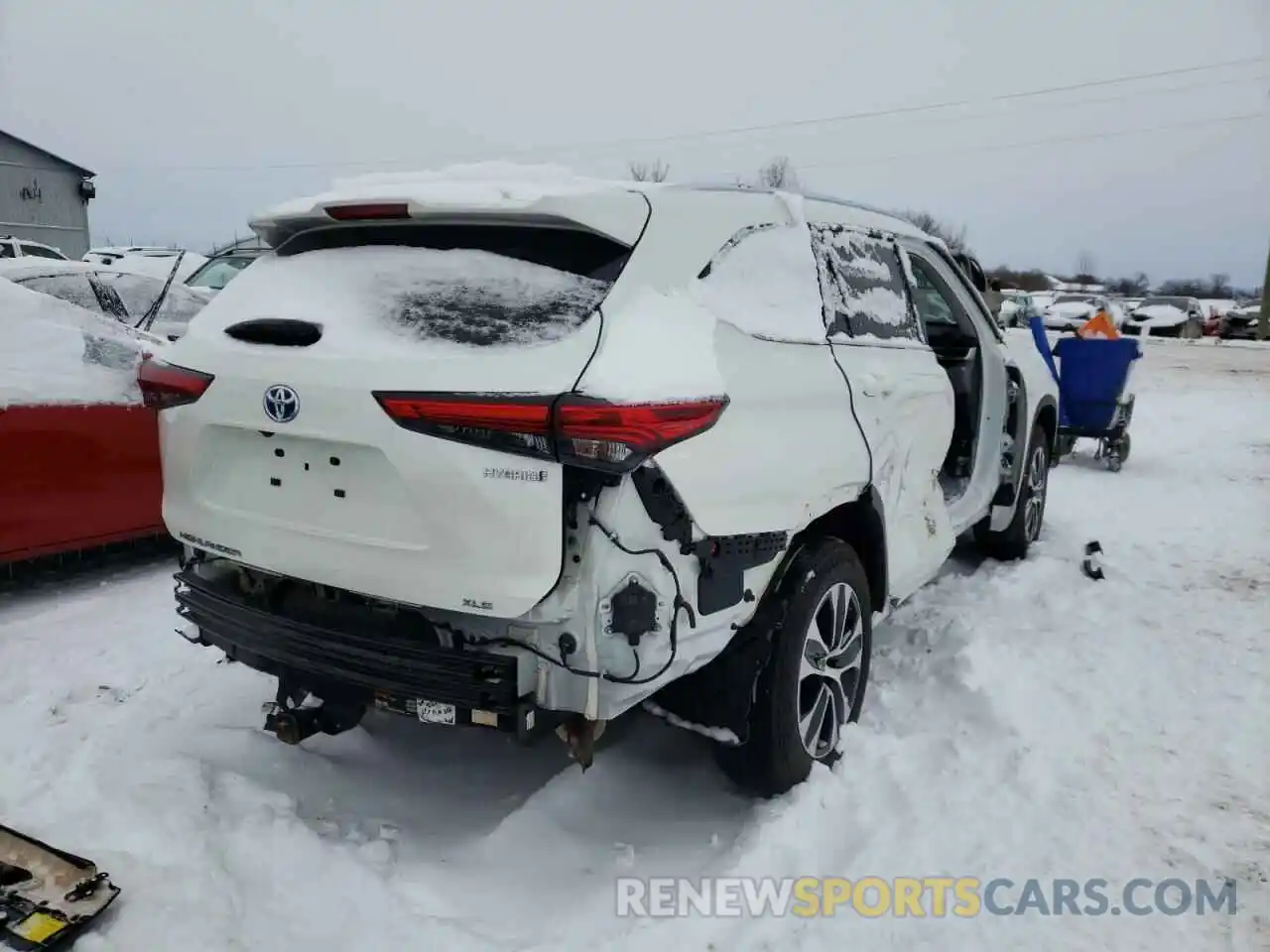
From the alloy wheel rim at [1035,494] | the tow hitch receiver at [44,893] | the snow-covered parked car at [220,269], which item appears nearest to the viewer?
the tow hitch receiver at [44,893]

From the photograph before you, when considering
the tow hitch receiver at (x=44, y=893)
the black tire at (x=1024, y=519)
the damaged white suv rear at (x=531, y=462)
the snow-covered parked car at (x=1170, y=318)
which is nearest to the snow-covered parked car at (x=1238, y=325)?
the snow-covered parked car at (x=1170, y=318)

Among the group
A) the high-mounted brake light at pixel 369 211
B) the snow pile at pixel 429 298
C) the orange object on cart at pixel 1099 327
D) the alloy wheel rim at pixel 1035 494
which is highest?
the high-mounted brake light at pixel 369 211

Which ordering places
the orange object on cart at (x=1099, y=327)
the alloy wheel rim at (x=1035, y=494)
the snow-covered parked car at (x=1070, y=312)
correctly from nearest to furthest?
the alloy wheel rim at (x=1035, y=494), the orange object on cart at (x=1099, y=327), the snow-covered parked car at (x=1070, y=312)

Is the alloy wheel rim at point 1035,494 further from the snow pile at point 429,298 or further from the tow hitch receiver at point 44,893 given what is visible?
the tow hitch receiver at point 44,893

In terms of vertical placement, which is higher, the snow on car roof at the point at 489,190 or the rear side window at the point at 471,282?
the snow on car roof at the point at 489,190

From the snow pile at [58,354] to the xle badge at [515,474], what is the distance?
11.6 ft

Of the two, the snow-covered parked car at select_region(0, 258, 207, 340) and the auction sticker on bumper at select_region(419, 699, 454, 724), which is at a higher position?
the snow-covered parked car at select_region(0, 258, 207, 340)

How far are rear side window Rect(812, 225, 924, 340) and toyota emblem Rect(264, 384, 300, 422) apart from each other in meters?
1.80

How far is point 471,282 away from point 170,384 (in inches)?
42.3

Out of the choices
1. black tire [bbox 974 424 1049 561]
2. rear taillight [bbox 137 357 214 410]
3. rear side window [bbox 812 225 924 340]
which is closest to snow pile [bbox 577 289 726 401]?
rear side window [bbox 812 225 924 340]

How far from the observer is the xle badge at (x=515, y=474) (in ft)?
7.52

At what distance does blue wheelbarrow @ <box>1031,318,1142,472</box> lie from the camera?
8609 mm

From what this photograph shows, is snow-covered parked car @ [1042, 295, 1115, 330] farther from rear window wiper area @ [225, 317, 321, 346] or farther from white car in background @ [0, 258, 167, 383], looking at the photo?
rear window wiper area @ [225, 317, 321, 346]

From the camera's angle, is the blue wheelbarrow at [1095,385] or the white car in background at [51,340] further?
the blue wheelbarrow at [1095,385]
